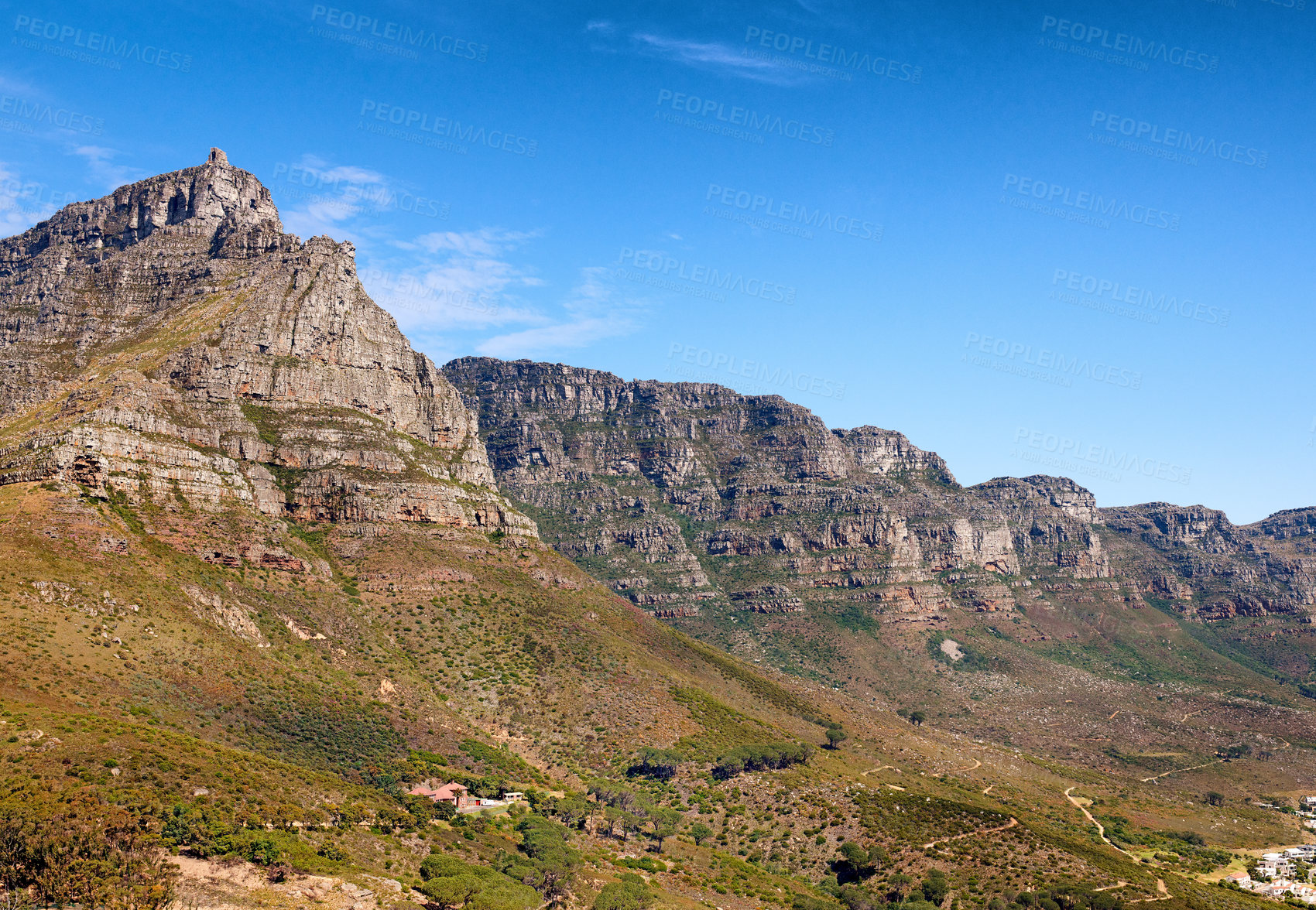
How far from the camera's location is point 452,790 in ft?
244

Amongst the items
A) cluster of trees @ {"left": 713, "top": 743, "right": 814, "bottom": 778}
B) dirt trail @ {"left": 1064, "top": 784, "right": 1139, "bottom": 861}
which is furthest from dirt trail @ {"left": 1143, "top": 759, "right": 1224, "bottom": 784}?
cluster of trees @ {"left": 713, "top": 743, "right": 814, "bottom": 778}

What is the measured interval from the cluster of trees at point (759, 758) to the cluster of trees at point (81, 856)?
193 feet

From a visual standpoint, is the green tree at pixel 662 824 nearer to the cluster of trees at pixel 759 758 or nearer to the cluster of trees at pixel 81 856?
the cluster of trees at pixel 759 758

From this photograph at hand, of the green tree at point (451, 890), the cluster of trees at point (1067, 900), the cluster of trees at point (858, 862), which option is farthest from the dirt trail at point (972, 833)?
the green tree at point (451, 890)

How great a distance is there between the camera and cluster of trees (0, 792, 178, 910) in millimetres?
40781

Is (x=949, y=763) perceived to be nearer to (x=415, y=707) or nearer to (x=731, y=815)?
(x=731, y=815)

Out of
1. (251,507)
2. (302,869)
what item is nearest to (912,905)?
(302,869)

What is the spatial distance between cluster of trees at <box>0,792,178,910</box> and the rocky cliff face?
5294 cm

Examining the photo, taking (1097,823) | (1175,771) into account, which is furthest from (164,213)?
(1175,771)

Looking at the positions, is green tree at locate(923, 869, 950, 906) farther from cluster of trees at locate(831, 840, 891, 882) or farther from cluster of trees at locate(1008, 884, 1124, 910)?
cluster of trees at locate(1008, 884, 1124, 910)

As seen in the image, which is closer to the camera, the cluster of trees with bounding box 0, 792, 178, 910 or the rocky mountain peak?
the cluster of trees with bounding box 0, 792, 178, 910

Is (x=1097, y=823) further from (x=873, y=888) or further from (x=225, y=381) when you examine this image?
(x=225, y=381)

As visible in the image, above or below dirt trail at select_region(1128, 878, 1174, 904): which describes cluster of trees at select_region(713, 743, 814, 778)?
above

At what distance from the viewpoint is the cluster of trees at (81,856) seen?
134 feet
